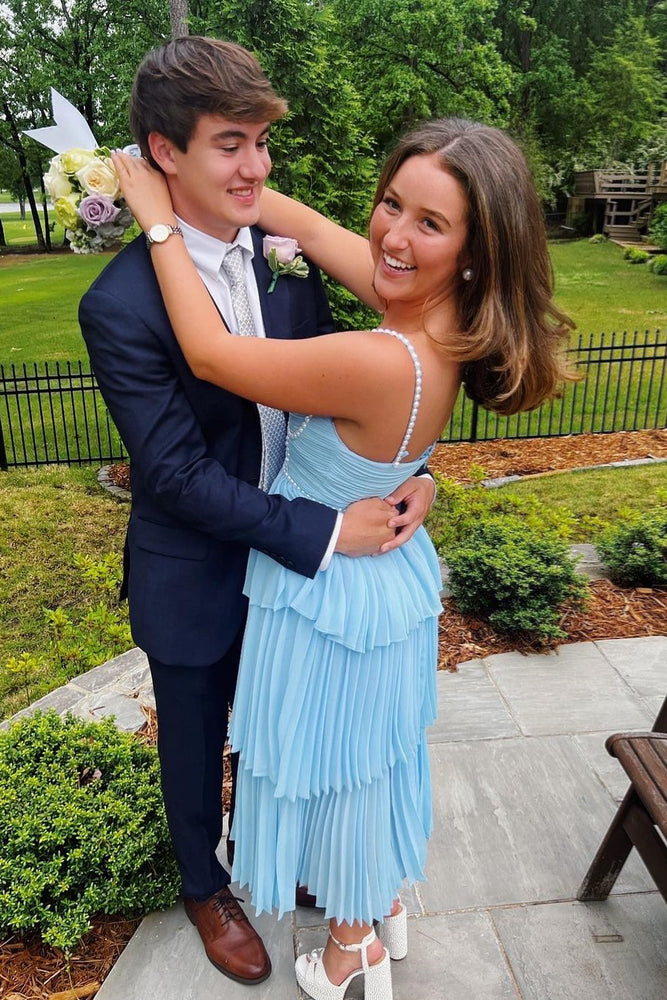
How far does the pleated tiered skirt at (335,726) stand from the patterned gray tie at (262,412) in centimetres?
27

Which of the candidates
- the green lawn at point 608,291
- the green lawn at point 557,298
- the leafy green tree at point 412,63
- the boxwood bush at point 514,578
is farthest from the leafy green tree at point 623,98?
the boxwood bush at point 514,578

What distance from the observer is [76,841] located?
2.76m

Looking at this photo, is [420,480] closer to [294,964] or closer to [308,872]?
[308,872]

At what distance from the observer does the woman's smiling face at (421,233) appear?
5.72 ft

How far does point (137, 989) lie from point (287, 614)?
1409mm

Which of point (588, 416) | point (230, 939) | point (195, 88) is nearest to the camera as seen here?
point (195, 88)

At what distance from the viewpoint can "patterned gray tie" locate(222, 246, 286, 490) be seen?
6.92 feet

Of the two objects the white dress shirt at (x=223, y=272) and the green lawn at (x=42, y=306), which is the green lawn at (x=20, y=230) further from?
the white dress shirt at (x=223, y=272)

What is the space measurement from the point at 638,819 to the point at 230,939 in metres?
1.40

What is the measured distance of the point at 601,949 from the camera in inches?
Result: 104

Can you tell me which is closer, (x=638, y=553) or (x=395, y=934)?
(x=395, y=934)

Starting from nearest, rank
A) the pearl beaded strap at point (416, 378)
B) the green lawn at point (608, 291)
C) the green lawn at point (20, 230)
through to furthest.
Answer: the pearl beaded strap at point (416, 378), the green lawn at point (608, 291), the green lawn at point (20, 230)

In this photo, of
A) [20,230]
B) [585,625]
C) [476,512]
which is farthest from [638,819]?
[20,230]

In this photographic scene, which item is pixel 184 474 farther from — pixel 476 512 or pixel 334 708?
pixel 476 512
